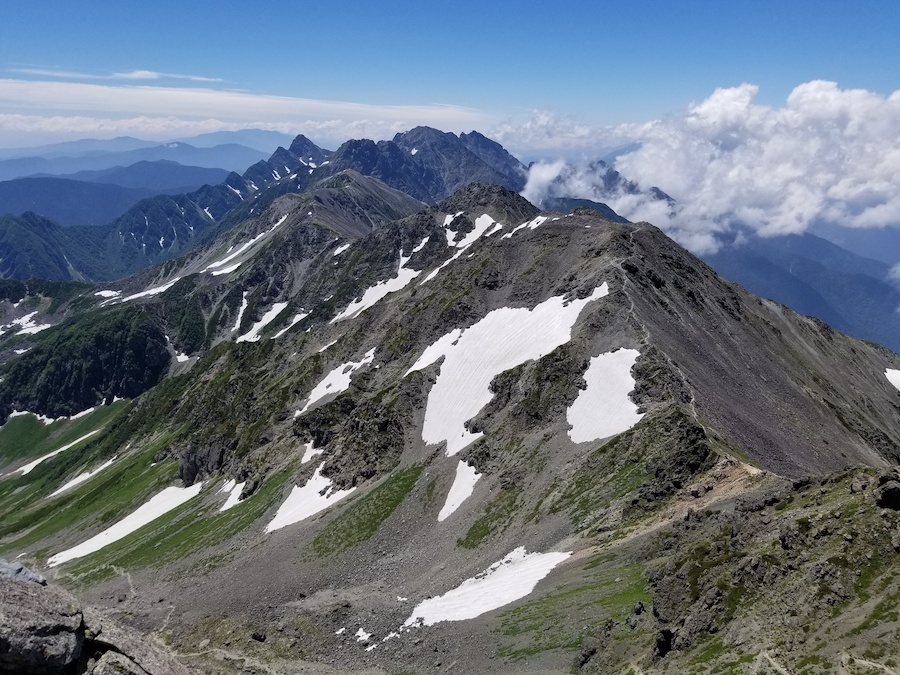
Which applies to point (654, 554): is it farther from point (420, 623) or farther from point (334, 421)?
point (334, 421)

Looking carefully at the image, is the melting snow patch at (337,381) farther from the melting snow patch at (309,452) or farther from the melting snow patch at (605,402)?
the melting snow patch at (605,402)

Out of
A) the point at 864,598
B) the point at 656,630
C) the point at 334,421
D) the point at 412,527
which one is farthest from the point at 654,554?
the point at 334,421

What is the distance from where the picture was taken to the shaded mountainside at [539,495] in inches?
1430

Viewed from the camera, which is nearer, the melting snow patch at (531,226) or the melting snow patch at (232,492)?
the melting snow patch at (232,492)

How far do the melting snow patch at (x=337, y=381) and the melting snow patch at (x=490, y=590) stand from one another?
8013 centimetres

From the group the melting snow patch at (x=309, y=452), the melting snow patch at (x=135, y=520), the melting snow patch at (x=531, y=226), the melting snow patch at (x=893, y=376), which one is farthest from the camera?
the melting snow patch at (x=893, y=376)

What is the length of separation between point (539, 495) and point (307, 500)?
4666 cm

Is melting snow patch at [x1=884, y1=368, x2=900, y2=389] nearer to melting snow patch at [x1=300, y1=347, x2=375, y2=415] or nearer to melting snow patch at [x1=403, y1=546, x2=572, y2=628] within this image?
melting snow patch at [x1=300, y1=347, x2=375, y2=415]

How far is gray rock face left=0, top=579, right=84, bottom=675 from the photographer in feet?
69.9

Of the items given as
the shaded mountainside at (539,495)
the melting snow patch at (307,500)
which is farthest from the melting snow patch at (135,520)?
the melting snow patch at (307,500)

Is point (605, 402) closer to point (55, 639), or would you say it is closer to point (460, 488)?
point (460, 488)

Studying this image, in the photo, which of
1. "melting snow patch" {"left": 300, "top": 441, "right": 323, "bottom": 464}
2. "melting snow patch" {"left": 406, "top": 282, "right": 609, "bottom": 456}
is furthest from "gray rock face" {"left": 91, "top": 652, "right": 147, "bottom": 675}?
"melting snow patch" {"left": 300, "top": 441, "right": 323, "bottom": 464}

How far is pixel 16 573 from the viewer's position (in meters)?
24.4

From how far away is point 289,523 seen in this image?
9225 cm
